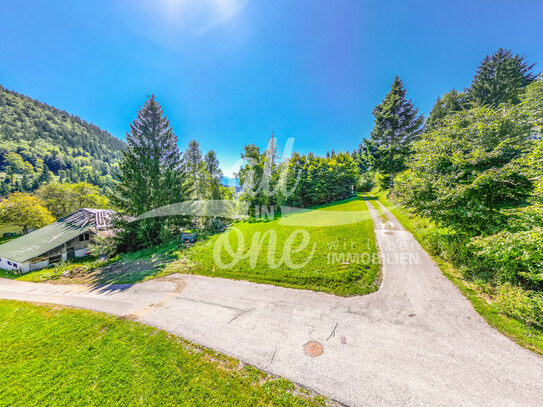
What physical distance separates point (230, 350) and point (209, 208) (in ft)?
73.6

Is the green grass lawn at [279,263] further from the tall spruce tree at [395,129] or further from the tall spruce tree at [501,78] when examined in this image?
the tall spruce tree at [501,78]

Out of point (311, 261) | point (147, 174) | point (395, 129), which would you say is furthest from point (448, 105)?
point (147, 174)

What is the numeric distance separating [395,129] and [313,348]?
108ft

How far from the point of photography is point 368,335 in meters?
5.54

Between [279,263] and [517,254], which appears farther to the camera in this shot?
[279,263]

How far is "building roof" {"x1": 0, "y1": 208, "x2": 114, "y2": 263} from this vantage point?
57.3 ft

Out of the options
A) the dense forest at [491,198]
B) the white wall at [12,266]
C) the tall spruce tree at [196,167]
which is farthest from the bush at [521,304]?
the white wall at [12,266]

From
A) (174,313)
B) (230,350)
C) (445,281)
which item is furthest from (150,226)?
(445,281)

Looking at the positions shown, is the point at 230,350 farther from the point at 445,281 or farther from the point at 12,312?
the point at 12,312

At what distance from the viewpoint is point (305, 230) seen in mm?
16547

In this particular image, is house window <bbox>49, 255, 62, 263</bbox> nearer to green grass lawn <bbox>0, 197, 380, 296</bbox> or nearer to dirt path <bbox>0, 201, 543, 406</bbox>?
green grass lawn <bbox>0, 197, 380, 296</bbox>

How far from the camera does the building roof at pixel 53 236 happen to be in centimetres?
1748

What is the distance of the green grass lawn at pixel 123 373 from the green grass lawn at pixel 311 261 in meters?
4.42

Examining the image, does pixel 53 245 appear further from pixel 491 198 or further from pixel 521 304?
pixel 491 198
